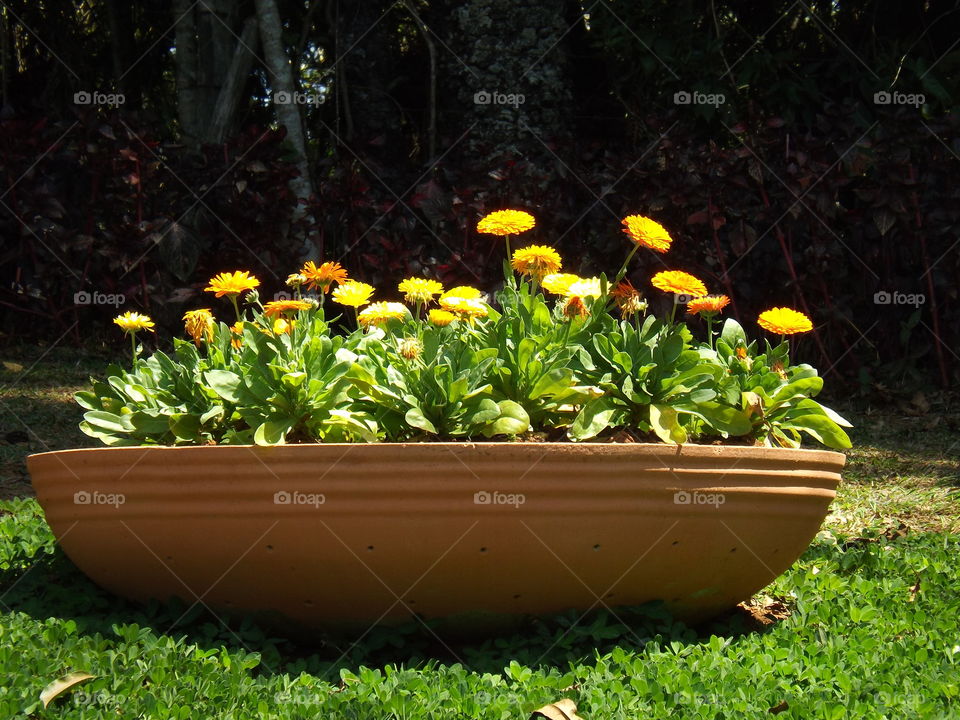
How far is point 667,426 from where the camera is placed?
238 cm

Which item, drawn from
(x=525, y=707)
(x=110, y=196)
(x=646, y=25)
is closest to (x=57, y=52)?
(x=110, y=196)

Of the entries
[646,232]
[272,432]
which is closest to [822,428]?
[646,232]

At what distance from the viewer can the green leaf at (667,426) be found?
236 centimetres

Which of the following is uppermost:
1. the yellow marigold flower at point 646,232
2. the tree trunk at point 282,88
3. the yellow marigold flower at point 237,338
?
the tree trunk at point 282,88

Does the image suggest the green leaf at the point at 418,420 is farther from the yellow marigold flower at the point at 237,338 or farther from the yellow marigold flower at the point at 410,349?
the yellow marigold flower at the point at 237,338

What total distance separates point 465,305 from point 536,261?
8.3 inches

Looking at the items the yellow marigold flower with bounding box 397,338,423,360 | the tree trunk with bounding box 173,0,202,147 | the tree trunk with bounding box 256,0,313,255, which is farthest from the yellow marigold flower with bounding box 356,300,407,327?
the tree trunk with bounding box 173,0,202,147

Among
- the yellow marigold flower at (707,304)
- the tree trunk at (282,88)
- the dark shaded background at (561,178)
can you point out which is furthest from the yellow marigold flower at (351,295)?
the tree trunk at (282,88)

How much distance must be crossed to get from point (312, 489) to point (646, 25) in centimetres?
543

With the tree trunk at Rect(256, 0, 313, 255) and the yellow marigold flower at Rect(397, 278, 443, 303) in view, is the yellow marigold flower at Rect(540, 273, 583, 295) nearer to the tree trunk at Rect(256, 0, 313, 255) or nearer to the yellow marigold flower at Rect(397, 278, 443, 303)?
the yellow marigold flower at Rect(397, 278, 443, 303)

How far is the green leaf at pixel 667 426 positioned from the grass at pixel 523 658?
0.42 meters

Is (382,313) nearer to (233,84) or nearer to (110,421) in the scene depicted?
(110,421)

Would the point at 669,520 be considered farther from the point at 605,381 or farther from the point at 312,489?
the point at 312,489

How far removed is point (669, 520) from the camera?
234 cm
